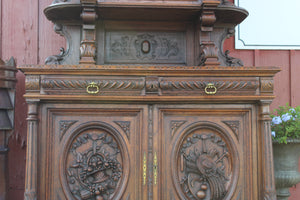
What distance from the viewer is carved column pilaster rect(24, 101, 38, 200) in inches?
80.5

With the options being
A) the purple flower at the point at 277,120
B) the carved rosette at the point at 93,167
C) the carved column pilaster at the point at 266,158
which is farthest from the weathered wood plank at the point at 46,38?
the purple flower at the point at 277,120

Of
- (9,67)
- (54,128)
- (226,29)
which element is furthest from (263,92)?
(9,67)

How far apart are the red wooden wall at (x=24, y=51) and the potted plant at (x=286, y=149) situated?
53 cm

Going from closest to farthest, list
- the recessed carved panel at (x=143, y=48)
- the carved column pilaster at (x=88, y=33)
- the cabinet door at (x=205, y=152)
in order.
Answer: the cabinet door at (x=205, y=152) → the carved column pilaster at (x=88, y=33) → the recessed carved panel at (x=143, y=48)

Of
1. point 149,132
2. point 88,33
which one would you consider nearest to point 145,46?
point 88,33

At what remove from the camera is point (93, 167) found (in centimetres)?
215

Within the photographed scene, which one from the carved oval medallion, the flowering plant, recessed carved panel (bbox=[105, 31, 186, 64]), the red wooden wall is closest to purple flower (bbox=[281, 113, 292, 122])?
the flowering plant

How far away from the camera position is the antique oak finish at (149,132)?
2.13m

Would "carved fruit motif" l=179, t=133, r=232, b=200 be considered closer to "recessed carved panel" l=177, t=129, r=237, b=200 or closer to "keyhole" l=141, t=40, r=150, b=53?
"recessed carved panel" l=177, t=129, r=237, b=200

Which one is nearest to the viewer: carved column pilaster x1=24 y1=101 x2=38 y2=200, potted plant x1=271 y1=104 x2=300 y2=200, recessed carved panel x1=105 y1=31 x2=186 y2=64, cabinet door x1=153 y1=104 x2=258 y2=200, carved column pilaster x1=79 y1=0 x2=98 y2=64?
carved column pilaster x1=24 y1=101 x2=38 y2=200

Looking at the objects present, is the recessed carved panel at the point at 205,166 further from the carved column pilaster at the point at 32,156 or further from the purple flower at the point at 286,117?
the carved column pilaster at the point at 32,156

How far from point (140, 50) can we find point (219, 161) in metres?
1.18

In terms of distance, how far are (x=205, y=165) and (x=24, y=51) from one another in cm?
208

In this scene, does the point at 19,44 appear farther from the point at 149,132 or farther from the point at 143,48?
the point at 149,132
